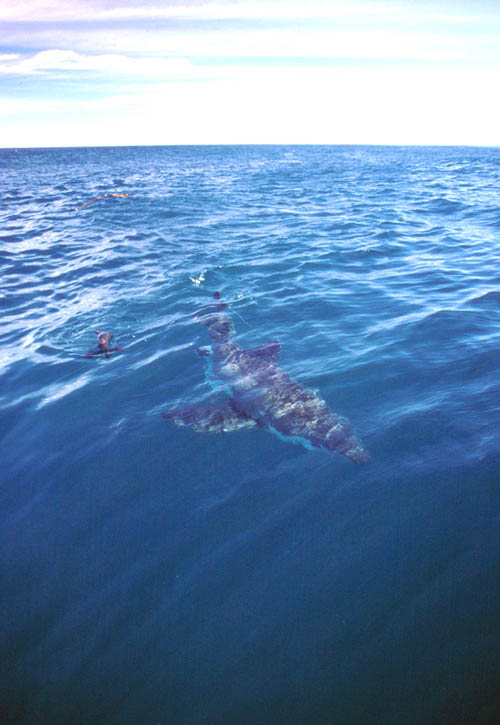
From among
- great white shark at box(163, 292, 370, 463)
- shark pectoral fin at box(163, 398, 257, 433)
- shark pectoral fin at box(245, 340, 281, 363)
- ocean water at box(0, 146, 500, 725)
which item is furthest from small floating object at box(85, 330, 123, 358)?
shark pectoral fin at box(245, 340, 281, 363)

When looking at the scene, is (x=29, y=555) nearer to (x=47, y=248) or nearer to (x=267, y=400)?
(x=267, y=400)

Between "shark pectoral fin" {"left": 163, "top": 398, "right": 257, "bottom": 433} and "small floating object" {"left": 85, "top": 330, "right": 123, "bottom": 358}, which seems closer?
"shark pectoral fin" {"left": 163, "top": 398, "right": 257, "bottom": 433}

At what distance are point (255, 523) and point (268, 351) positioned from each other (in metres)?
3.95

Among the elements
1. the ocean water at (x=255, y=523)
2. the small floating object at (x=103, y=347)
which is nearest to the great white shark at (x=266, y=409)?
the ocean water at (x=255, y=523)

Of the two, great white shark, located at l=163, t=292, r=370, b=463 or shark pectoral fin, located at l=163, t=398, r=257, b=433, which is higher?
great white shark, located at l=163, t=292, r=370, b=463

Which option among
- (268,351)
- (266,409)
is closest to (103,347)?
(268,351)

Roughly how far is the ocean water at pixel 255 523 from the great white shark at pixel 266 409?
194 millimetres

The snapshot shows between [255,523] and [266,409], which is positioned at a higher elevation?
[266,409]

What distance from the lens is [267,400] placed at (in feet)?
20.2

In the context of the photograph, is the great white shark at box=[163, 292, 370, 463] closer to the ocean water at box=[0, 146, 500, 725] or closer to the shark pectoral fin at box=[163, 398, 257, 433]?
the shark pectoral fin at box=[163, 398, 257, 433]

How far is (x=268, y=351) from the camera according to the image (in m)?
7.62

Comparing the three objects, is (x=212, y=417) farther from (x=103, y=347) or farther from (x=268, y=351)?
(x=103, y=347)

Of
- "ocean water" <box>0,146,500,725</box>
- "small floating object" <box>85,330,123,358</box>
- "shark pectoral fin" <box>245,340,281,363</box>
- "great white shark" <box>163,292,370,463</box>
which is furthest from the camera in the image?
"small floating object" <box>85,330,123,358</box>

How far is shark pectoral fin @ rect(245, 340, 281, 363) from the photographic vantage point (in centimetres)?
737
